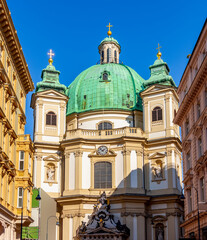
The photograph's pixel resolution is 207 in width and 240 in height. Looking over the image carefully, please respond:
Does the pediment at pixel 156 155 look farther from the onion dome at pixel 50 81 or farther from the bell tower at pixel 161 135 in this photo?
the onion dome at pixel 50 81

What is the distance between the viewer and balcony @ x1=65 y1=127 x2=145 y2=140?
218 ft

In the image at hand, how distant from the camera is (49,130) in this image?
229 feet

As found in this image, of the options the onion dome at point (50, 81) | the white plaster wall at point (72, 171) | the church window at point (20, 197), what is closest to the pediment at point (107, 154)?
the white plaster wall at point (72, 171)

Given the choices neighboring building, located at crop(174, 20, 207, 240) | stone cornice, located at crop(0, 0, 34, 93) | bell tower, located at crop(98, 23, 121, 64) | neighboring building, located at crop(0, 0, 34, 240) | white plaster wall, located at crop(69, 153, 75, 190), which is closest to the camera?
stone cornice, located at crop(0, 0, 34, 93)

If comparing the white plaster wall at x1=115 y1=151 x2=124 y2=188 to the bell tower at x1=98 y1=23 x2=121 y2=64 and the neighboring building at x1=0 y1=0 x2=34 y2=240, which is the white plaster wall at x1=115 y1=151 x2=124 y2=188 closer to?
the neighboring building at x1=0 y1=0 x2=34 y2=240

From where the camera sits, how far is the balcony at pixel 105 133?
66500mm

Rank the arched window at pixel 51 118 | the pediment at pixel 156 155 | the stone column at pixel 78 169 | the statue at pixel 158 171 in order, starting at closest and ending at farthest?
the stone column at pixel 78 169, the statue at pixel 158 171, the pediment at pixel 156 155, the arched window at pixel 51 118

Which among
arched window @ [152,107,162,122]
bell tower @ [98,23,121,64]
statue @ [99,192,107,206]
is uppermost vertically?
bell tower @ [98,23,121,64]

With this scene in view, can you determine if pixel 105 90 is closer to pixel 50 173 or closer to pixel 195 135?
pixel 50 173

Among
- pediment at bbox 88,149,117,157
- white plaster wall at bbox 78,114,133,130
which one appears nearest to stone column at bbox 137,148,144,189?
pediment at bbox 88,149,117,157

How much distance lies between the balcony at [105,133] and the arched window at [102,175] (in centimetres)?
389

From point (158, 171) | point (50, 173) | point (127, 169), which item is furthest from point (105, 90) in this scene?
point (158, 171)

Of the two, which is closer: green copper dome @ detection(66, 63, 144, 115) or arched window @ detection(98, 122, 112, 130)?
arched window @ detection(98, 122, 112, 130)

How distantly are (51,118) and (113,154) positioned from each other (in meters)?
11.3
